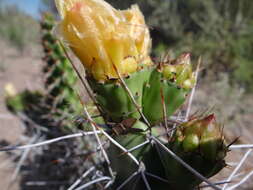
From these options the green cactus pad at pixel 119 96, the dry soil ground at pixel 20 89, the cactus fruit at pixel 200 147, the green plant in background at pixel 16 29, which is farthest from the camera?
the green plant in background at pixel 16 29

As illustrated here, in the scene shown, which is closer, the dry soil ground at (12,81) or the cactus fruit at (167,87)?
the cactus fruit at (167,87)

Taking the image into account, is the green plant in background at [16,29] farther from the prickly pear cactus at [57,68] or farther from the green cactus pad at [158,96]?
the green cactus pad at [158,96]

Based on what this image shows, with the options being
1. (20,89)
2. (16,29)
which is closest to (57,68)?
(20,89)

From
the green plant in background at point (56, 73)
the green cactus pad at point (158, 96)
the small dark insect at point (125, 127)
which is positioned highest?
the green cactus pad at point (158, 96)

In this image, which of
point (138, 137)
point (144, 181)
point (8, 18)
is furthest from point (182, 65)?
point (8, 18)

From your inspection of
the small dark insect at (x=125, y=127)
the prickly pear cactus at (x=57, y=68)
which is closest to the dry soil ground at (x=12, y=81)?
the prickly pear cactus at (x=57, y=68)

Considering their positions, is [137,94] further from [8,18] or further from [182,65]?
[8,18]

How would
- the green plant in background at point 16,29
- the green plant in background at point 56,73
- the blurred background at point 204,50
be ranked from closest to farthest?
the green plant in background at point 56,73 → the blurred background at point 204,50 → the green plant in background at point 16,29

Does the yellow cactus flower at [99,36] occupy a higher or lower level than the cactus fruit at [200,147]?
higher
